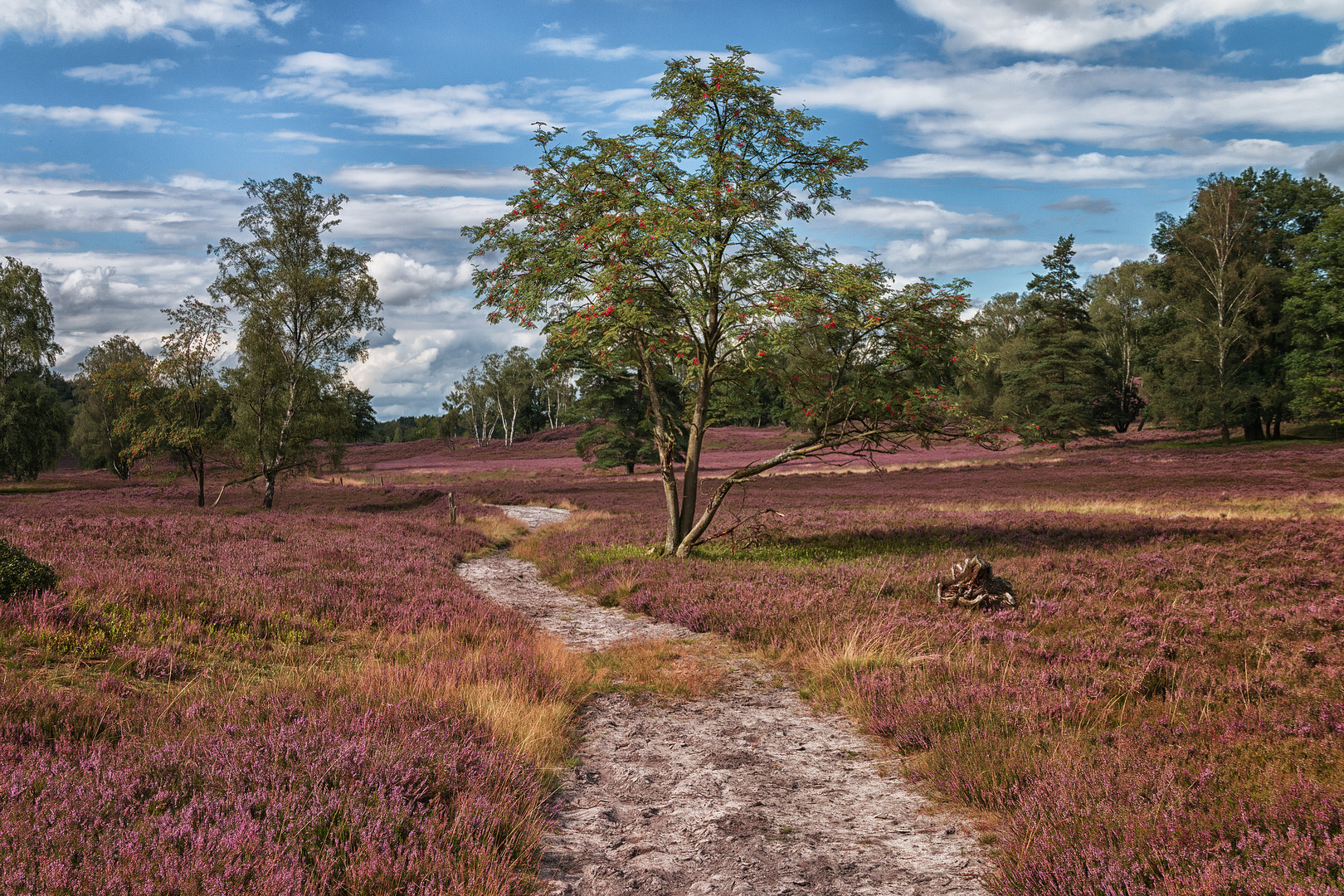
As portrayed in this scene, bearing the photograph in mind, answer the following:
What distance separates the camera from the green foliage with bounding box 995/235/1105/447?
58.7 metres

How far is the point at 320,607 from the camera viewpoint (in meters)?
10.1

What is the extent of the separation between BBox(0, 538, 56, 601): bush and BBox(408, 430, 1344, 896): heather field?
26.4ft

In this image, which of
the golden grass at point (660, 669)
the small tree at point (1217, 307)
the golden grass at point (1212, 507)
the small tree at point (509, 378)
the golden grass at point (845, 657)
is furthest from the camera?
the small tree at point (509, 378)

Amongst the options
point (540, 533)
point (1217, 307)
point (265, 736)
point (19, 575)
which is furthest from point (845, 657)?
point (1217, 307)

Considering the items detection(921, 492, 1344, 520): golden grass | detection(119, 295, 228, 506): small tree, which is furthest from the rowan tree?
detection(119, 295, 228, 506): small tree

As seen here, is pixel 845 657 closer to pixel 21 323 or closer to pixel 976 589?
pixel 976 589

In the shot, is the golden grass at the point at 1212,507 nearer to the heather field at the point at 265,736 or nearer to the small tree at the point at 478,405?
the heather field at the point at 265,736

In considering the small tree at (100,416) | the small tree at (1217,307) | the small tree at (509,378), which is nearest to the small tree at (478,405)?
the small tree at (509,378)

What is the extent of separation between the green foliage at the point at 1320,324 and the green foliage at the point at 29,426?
255 ft

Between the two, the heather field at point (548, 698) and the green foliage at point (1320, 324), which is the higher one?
the green foliage at point (1320, 324)

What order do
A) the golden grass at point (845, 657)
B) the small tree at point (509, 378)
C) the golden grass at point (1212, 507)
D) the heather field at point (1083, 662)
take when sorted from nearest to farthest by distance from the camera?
the heather field at point (1083, 662) → the golden grass at point (845, 657) → the golden grass at point (1212, 507) → the small tree at point (509, 378)

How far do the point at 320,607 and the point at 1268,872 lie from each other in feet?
34.1

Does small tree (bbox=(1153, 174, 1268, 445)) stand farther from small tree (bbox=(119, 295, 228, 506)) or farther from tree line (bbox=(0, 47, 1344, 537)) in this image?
small tree (bbox=(119, 295, 228, 506))

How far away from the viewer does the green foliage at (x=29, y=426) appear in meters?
41.8
